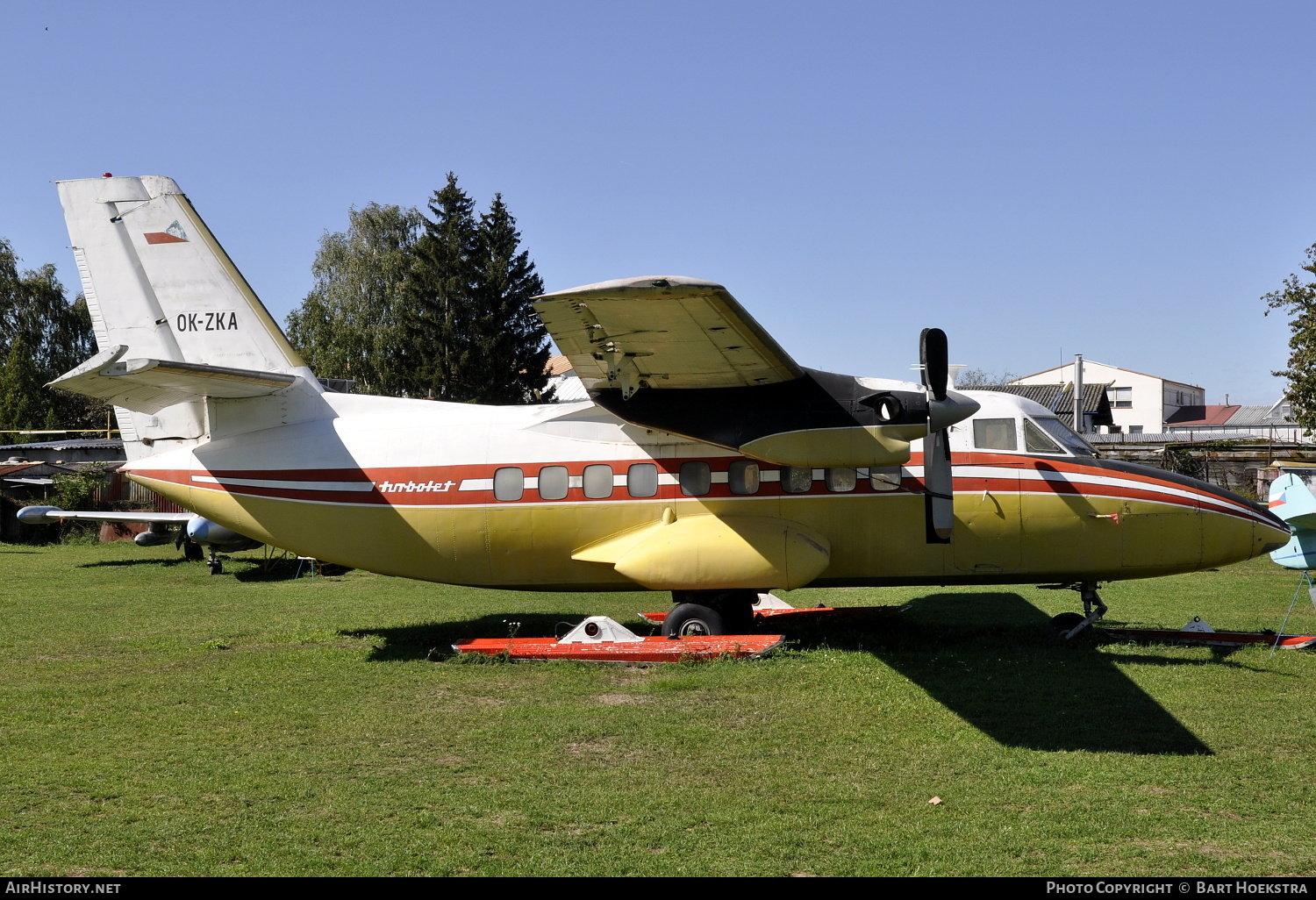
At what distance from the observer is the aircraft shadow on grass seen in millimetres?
8727

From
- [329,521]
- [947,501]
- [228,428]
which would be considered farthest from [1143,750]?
[228,428]

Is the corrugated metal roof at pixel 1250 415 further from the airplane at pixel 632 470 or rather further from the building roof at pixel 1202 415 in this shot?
the airplane at pixel 632 470

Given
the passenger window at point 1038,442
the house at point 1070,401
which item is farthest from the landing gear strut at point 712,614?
the house at point 1070,401

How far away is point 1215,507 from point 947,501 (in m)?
3.96

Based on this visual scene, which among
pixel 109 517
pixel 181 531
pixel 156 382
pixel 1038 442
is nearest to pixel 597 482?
pixel 156 382

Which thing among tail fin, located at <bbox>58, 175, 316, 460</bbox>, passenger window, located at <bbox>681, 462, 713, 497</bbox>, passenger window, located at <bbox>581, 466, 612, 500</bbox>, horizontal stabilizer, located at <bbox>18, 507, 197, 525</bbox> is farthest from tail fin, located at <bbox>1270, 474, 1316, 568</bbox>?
horizontal stabilizer, located at <bbox>18, 507, 197, 525</bbox>

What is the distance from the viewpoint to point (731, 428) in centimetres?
1188

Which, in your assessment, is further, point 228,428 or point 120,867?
point 228,428

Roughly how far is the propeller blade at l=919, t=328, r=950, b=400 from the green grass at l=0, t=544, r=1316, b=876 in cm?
330

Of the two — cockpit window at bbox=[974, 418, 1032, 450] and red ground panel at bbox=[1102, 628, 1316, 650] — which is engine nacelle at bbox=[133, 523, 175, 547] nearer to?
cockpit window at bbox=[974, 418, 1032, 450]

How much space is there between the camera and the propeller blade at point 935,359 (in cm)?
1080

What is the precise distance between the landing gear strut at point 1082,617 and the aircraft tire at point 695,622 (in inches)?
181

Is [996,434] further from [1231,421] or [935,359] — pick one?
[1231,421]

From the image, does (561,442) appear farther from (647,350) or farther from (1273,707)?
(1273,707)
